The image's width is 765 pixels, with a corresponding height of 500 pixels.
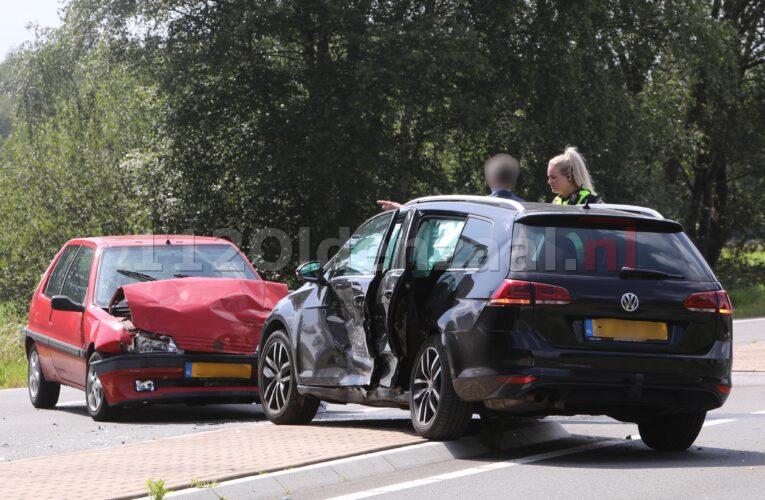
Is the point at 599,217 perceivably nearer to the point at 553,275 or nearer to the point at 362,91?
the point at 553,275

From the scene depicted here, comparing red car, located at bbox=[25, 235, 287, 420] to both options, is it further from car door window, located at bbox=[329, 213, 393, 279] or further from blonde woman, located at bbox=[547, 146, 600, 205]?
blonde woman, located at bbox=[547, 146, 600, 205]

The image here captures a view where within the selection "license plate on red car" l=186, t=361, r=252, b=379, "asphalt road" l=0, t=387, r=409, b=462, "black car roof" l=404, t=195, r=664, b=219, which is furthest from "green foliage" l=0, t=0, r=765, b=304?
"black car roof" l=404, t=195, r=664, b=219

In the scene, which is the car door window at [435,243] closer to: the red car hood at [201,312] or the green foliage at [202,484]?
the green foliage at [202,484]

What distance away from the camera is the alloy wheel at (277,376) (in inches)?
395

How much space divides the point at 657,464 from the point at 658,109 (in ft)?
95.5

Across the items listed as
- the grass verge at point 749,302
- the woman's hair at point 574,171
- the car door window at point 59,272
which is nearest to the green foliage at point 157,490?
the woman's hair at point 574,171

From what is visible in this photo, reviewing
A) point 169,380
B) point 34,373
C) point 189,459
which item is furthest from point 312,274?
point 34,373

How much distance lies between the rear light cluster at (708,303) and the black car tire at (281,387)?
329cm

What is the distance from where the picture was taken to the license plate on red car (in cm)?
1086

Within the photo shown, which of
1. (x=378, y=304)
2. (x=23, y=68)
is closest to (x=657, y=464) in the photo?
(x=378, y=304)

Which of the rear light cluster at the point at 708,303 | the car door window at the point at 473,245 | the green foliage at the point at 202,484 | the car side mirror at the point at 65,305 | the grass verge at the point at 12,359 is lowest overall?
the grass verge at the point at 12,359

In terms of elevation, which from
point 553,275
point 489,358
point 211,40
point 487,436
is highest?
point 211,40

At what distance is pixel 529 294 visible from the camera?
24.6 feet

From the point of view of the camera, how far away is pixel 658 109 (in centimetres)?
3566
